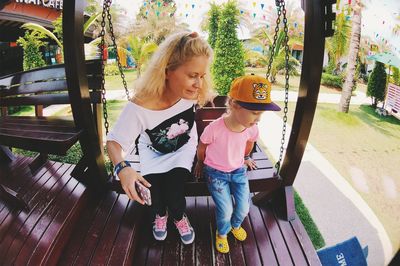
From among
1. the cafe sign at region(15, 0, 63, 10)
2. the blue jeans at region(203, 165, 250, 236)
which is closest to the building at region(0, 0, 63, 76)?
the cafe sign at region(15, 0, 63, 10)

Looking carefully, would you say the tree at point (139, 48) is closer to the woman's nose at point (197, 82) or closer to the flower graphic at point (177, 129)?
the flower graphic at point (177, 129)

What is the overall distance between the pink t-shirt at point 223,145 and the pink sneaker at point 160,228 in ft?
1.96

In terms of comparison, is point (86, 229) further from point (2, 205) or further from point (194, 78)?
point (194, 78)

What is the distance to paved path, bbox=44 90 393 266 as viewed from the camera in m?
3.48

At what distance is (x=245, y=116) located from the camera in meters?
1.90

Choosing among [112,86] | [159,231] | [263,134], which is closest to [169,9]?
[112,86]

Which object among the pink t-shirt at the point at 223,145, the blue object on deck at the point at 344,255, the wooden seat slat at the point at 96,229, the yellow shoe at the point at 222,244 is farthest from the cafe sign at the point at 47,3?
the blue object on deck at the point at 344,255

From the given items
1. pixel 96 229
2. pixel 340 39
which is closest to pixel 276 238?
pixel 96 229

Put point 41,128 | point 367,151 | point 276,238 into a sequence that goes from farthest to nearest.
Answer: point 367,151, point 41,128, point 276,238

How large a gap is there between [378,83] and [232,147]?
10.9 m

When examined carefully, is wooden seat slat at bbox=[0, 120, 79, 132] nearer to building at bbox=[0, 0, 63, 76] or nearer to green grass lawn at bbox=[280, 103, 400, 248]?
green grass lawn at bbox=[280, 103, 400, 248]

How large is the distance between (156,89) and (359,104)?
11.8m

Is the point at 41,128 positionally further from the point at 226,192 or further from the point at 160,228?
the point at 226,192

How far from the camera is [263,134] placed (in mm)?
7238
